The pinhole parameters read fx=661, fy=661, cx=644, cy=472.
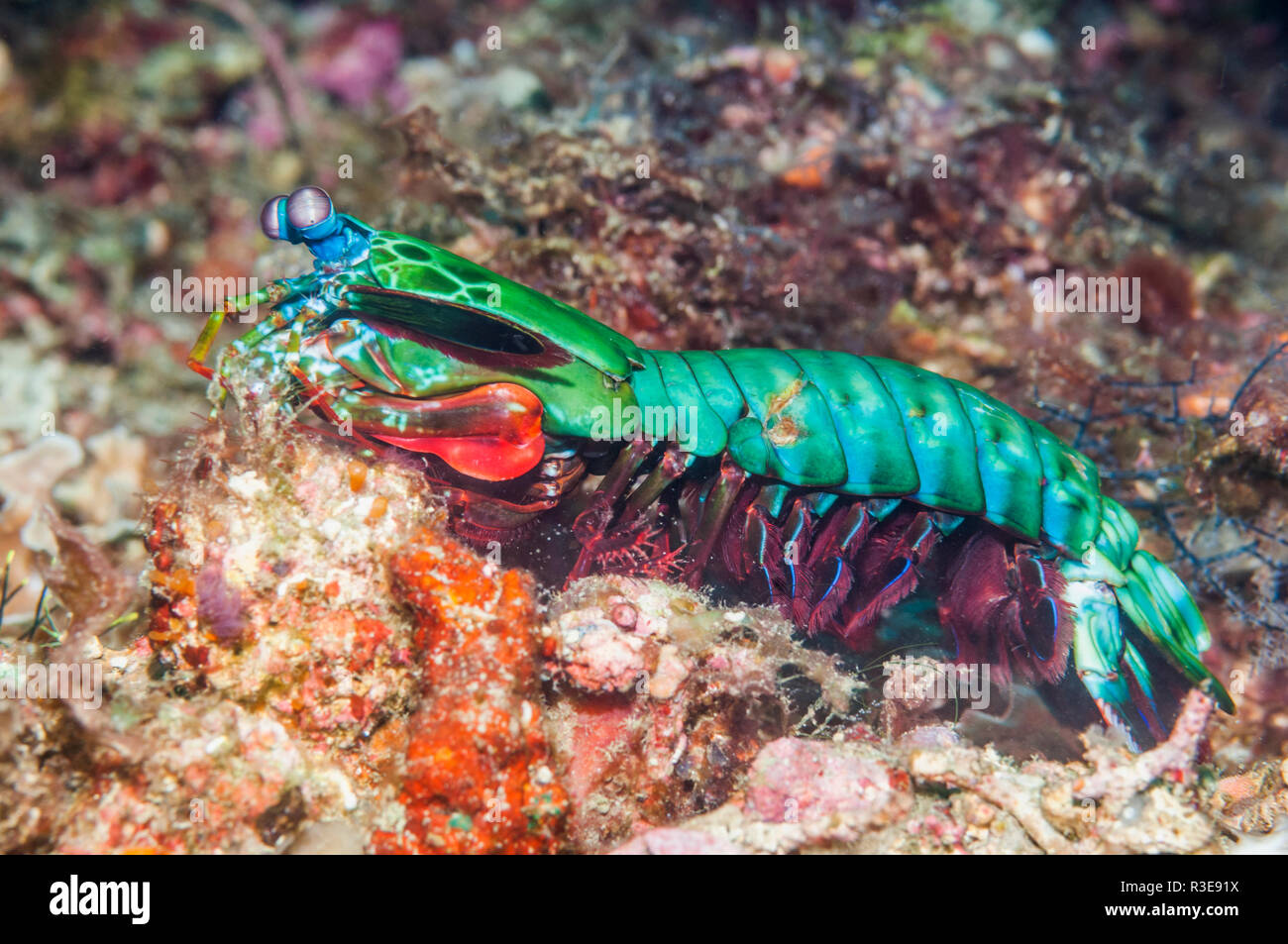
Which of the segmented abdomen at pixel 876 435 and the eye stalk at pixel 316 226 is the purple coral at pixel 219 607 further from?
the segmented abdomen at pixel 876 435

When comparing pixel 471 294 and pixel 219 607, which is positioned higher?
pixel 471 294

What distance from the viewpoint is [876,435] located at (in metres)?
2.77

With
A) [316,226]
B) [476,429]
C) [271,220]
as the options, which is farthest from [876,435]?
[271,220]

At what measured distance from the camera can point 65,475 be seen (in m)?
4.31

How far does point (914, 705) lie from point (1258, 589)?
87.7 inches

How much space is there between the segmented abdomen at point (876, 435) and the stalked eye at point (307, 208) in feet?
4.04

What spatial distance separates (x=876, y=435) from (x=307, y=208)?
7.46ft

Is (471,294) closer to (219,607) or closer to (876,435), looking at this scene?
(219,607)

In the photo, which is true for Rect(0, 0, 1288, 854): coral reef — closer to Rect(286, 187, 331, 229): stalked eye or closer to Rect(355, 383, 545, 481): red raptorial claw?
Rect(355, 383, 545, 481): red raptorial claw

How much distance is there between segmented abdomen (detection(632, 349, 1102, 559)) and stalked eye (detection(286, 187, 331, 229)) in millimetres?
1232
